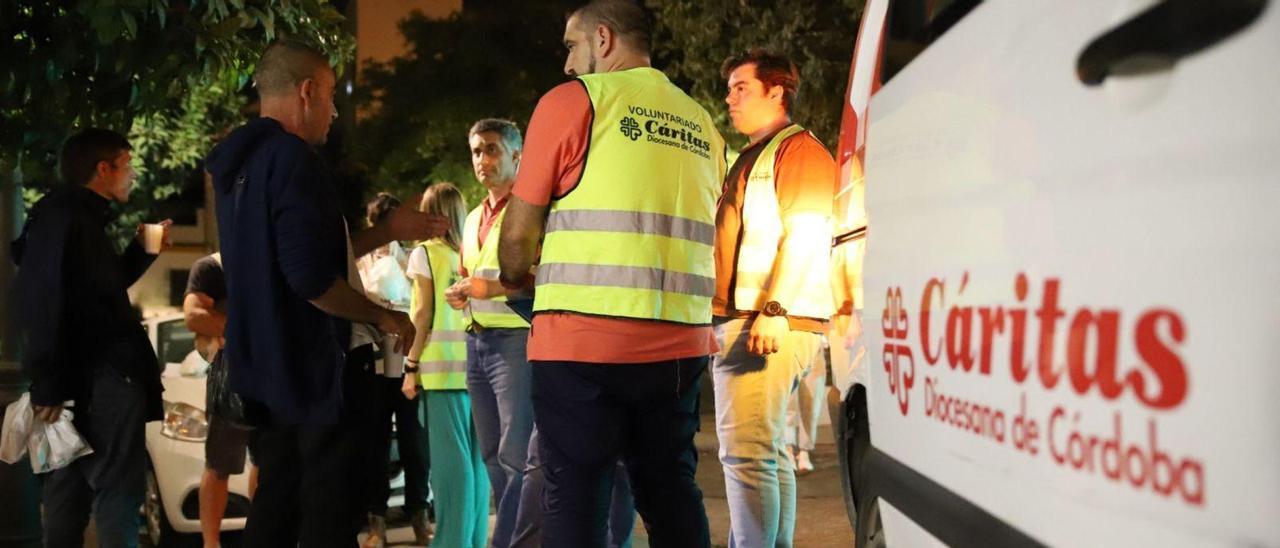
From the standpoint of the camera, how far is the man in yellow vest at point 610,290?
364 centimetres

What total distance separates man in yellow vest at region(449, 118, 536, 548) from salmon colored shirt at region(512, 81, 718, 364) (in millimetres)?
1260

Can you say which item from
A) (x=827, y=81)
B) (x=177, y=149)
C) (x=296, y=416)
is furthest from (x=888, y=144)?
(x=177, y=149)

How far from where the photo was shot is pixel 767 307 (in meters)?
4.70

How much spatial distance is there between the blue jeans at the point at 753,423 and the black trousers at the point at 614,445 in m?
0.93

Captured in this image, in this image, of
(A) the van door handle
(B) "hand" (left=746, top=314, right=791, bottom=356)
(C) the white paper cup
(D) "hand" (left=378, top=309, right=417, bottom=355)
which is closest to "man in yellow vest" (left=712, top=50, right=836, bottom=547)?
(B) "hand" (left=746, top=314, right=791, bottom=356)

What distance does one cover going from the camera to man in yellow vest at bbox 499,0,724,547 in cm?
364

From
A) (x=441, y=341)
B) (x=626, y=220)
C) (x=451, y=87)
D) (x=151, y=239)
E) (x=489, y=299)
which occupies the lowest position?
(x=441, y=341)

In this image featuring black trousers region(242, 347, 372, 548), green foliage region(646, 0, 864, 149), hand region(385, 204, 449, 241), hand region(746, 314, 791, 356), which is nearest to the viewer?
black trousers region(242, 347, 372, 548)

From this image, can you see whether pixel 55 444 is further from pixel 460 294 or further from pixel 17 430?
pixel 460 294

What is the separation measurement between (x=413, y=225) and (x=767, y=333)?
1.28 metres

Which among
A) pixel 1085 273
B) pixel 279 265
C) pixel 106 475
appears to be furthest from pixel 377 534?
pixel 1085 273

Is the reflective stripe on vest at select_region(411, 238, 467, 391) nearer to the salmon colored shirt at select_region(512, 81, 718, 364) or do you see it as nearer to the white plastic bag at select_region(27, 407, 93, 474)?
the white plastic bag at select_region(27, 407, 93, 474)

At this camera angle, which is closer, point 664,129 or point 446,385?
point 664,129

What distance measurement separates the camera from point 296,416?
3861mm
